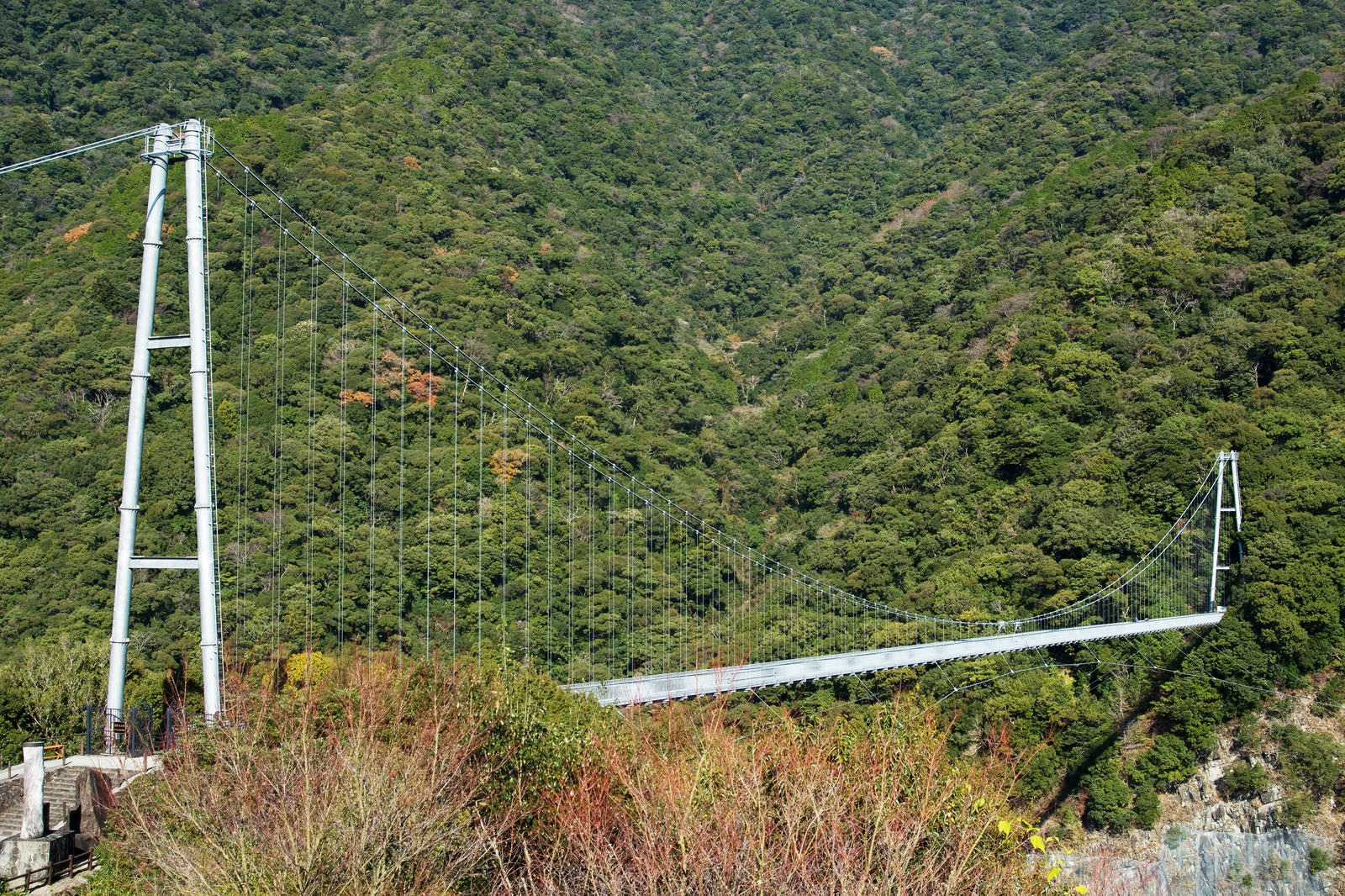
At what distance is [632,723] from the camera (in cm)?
1223

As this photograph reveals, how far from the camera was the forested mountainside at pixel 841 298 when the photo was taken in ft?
82.0

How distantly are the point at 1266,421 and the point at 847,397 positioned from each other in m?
18.9

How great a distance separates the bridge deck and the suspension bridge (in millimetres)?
73

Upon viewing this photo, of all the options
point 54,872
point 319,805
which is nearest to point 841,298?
point 54,872

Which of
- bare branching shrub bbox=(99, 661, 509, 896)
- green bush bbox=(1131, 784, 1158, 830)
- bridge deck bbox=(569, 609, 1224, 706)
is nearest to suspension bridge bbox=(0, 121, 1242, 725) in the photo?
bridge deck bbox=(569, 609, 1224, 706)

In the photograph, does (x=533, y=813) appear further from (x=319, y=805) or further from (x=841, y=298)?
(x=841, y=298)

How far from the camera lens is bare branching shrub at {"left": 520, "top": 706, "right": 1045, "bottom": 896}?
7191mm

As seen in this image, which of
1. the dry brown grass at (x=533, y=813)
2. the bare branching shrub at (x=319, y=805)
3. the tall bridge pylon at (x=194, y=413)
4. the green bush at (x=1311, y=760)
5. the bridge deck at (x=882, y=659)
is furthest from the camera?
the green bush at (x=1311, y=760)

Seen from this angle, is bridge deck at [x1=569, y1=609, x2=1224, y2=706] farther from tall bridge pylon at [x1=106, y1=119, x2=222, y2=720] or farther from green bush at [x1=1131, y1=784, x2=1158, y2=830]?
tall bridge pylon at [x1=106, y1=119, x2=222, y2=720]

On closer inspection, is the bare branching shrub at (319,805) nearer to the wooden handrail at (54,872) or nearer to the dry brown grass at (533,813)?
the dry brown grass at (533,813)

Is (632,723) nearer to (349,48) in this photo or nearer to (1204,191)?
(1204,191)

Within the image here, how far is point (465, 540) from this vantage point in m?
26.2

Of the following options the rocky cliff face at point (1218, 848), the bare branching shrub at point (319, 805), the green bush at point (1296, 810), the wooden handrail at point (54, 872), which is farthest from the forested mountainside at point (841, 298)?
the bare branching shrub at point (319, 805)

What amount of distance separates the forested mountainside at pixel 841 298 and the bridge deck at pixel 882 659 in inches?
46.7
